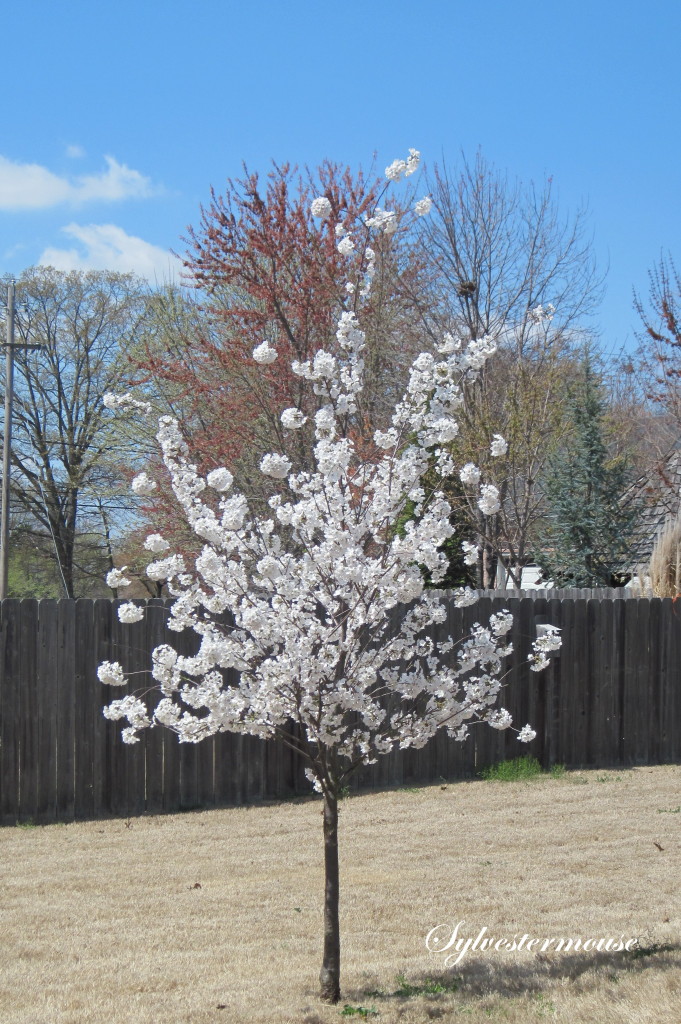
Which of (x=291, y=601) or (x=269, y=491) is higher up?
(x=269, y=491)

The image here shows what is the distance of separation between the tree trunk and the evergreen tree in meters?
16.2

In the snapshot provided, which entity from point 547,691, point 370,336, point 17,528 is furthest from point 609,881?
point 17,528

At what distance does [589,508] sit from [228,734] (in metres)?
13.0

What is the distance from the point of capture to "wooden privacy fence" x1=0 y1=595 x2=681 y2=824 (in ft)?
26.9

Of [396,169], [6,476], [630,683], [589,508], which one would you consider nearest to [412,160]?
[396,169]

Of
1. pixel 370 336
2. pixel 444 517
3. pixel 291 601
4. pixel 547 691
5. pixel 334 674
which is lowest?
pixel 547 691

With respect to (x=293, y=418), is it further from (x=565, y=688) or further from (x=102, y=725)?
(x=565, y=688)

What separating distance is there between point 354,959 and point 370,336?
32.8 feet

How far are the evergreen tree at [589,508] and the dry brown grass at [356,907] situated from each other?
11.5m

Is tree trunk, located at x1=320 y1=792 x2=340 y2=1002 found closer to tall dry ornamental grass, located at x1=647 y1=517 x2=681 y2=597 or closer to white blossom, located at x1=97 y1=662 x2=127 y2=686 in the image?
white blossom, located at x1=97 y1=662 x2=127 y2=686

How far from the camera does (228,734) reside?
883 cm

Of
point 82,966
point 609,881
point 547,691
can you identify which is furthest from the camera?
point 547,691

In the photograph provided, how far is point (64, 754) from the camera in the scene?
8305 millimetres

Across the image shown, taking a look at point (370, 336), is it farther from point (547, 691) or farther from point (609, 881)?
point (609, 881)
